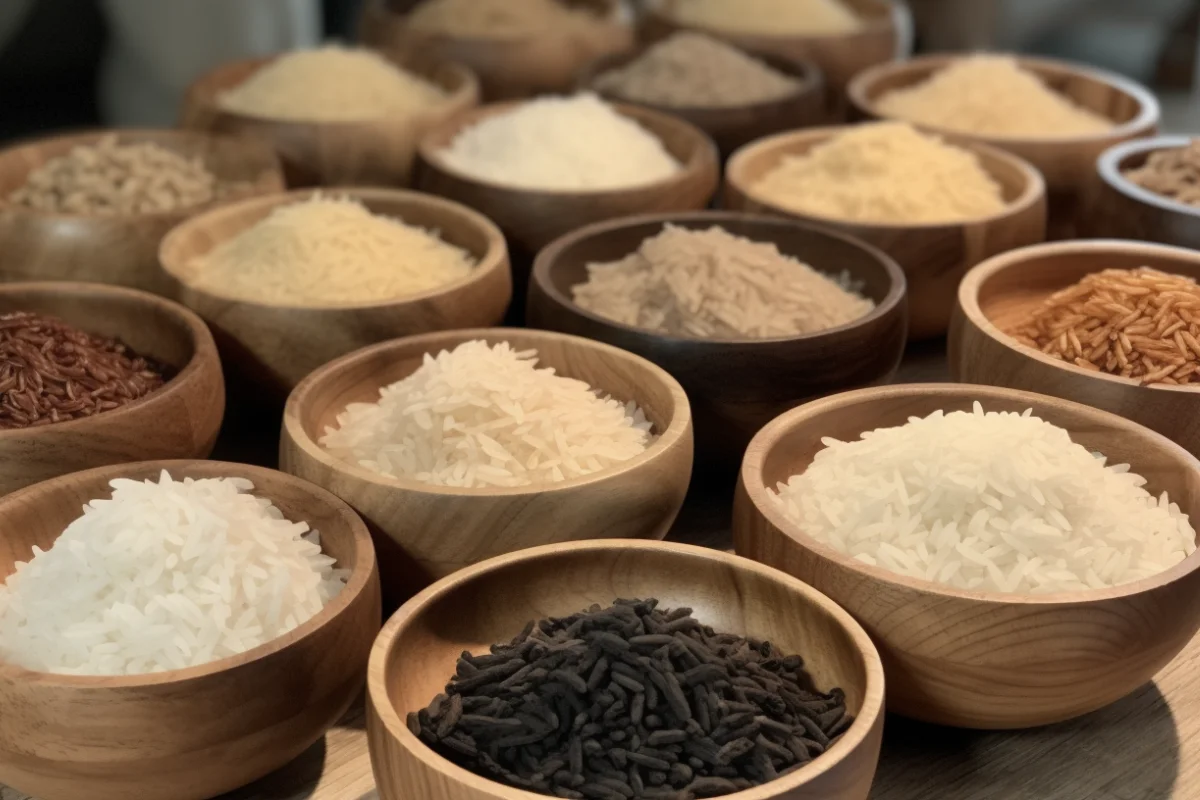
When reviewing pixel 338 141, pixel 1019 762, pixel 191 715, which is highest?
pixel 338 141

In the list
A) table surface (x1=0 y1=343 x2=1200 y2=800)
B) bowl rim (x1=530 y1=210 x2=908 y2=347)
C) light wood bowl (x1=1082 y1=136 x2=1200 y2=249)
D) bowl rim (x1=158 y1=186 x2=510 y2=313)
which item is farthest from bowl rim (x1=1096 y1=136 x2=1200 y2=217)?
bowl rim (x1=158 y1=186 x2=510 y2=313)

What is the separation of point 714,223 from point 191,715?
3.58ft

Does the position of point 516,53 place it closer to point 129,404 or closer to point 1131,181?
point 1131,181

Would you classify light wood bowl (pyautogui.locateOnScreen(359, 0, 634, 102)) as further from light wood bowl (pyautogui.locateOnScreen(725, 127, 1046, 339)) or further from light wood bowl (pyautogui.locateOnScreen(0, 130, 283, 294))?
light wood bowl (pyautogui.locateOnScreen(0, 130, 283, 294))

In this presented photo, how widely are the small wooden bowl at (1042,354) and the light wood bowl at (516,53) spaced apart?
3.81 feet

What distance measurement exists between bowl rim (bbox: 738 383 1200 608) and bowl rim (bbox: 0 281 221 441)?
0.61 metres

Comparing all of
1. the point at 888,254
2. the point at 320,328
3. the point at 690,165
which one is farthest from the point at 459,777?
the point at 690,165

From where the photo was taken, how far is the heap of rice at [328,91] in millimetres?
2229

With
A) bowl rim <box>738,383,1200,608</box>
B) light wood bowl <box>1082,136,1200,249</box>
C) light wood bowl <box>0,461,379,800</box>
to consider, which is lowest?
light wood bowl <box>0,461,379,800</box>

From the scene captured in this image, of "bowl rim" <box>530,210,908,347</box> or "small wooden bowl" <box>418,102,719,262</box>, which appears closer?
"bowl rim" <box>530,210,908,347</box>

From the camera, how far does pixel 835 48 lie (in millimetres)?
2654

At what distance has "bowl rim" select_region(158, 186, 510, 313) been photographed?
5.12 feet

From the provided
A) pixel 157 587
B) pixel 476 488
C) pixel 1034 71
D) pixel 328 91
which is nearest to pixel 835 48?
pixel 1034 71

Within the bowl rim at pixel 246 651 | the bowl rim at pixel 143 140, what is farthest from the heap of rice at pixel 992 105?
the bowl rim at pixel 246 651
